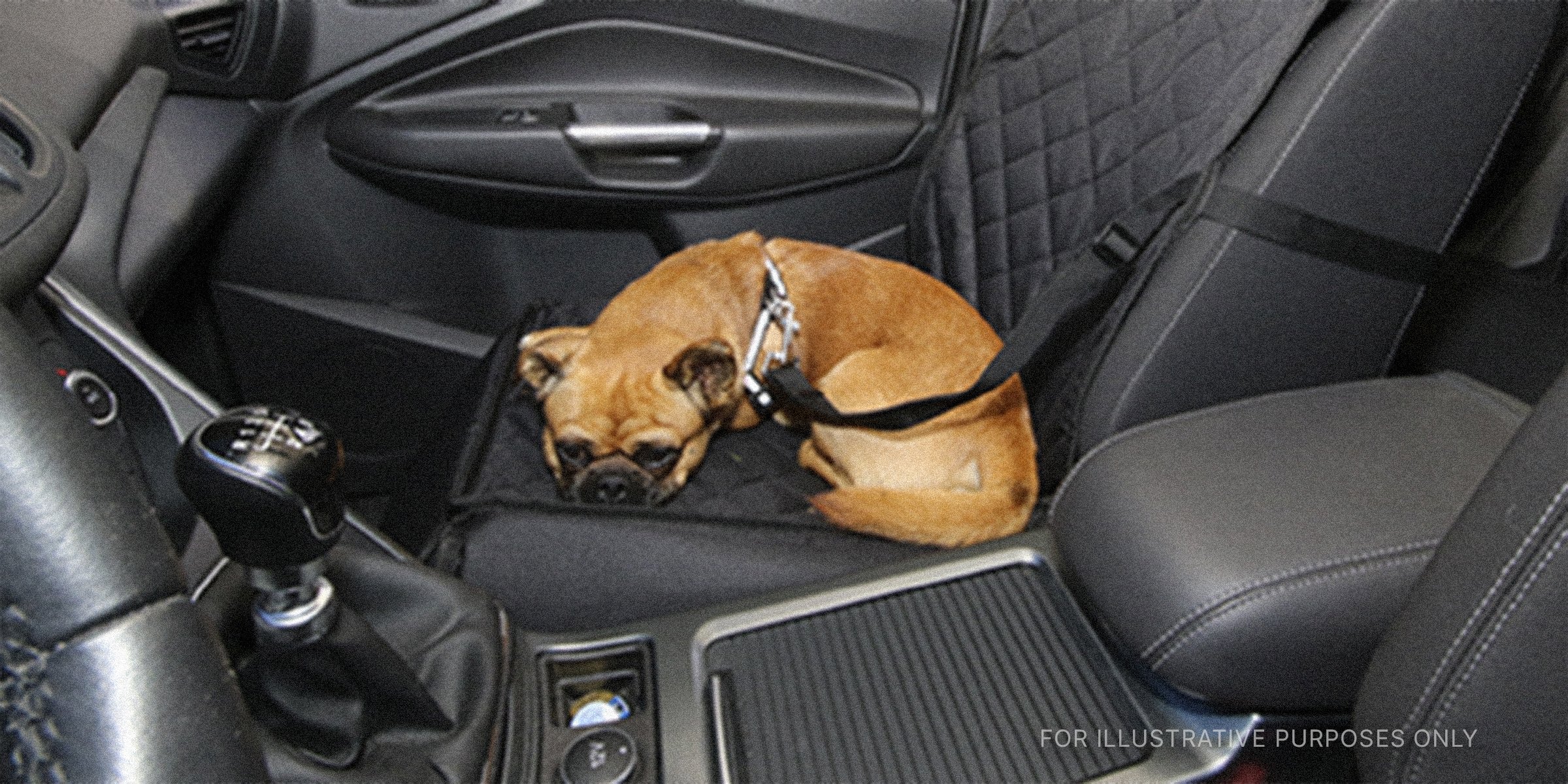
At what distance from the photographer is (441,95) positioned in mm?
1901

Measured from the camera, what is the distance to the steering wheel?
422 mm

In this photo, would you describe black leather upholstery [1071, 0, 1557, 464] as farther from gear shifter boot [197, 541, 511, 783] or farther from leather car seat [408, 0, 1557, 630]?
gear shifter boot [197, 541, 511, 783]

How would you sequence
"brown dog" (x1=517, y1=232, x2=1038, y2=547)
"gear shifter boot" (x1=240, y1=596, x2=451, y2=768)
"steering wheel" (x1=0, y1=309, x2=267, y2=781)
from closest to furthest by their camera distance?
"steering wheel" (x1=0, y1=309, x2=267, y2=781) < "gear shifter boot" (x1=240, y1=596, x2=451, y2=768) < "brown dog" (x1=517, y1=232, x2=1038, y2=547)

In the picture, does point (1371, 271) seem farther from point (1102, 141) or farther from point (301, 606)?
Result: point (301, 606)

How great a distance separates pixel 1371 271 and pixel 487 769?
1.07 meters

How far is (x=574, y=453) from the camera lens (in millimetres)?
1688

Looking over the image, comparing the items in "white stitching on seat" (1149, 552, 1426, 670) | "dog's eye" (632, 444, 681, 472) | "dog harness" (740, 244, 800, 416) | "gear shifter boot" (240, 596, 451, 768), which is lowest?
"dog's eye" (632, 444, 681, 472)

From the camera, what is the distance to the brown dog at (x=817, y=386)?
1422mm

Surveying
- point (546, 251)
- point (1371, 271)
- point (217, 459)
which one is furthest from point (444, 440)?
point (1371, 271)

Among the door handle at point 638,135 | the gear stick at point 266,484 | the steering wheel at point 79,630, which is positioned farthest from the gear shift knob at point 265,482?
the door handle at point 638,135

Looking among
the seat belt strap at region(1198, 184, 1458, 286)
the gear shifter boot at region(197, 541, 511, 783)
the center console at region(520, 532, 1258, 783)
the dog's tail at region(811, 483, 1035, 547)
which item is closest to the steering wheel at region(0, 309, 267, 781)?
the gear shifter boot at region(197, 541, 511, 783)

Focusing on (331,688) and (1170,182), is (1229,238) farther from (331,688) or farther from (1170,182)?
(331,688)

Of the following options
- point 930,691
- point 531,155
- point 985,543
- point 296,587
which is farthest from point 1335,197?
point 531,155

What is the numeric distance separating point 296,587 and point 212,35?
1221mm
